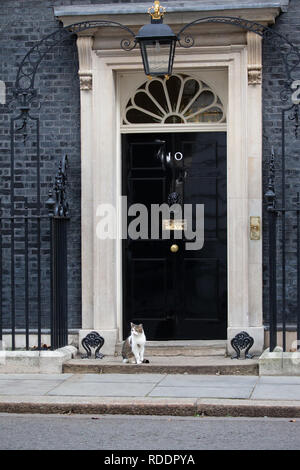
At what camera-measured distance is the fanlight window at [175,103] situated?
36.6 feet

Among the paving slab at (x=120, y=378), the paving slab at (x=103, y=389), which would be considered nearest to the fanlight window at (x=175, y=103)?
the paving slab at (x=120, y=378)

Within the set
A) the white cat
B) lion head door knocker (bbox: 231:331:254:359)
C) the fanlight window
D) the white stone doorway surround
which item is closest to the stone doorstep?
the white cat

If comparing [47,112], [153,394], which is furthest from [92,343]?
[47,112]

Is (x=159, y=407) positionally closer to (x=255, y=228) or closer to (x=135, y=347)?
(x=135, y=347)

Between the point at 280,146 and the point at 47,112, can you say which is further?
the point at 47,112

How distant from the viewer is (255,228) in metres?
10.6

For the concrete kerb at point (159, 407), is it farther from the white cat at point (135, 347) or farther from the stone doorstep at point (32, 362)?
the white cat at point (135, 347)

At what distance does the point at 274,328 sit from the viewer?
32.3ft

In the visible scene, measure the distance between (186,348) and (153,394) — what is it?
2.23 m

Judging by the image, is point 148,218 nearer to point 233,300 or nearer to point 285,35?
point 233,300

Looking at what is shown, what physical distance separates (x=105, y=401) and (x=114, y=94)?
4.10m

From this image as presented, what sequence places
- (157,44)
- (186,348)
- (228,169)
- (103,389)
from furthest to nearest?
1. (186,348)
2. (228,169)
3. (157,44)
4. (103,389)

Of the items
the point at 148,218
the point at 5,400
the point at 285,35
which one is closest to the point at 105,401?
the point at 5,400

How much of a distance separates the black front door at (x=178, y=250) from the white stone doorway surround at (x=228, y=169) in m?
0.29
